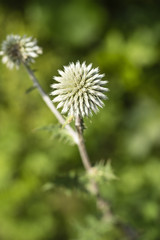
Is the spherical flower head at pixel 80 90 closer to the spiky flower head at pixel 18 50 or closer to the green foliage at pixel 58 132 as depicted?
the green foliage at pixel 58 132

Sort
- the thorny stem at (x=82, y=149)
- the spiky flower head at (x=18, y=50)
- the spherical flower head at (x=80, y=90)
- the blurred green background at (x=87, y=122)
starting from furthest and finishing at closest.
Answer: the blurred green background at (x=87, y=122) < the spiky flower head at (x=18, y=50) < the thorny stem at (x=82, y=149) < the spherical flower head at (x=80, y=90)

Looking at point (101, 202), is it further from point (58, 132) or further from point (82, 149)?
point (58, 132)

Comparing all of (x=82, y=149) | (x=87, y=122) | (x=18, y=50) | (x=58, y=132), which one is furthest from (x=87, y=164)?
(x=87, y=122)

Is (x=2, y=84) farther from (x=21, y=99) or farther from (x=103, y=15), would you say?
(x=103, y=15)

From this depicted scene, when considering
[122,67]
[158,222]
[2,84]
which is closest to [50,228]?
[158,222]

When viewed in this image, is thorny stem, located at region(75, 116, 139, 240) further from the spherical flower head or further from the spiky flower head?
the spiky flower head

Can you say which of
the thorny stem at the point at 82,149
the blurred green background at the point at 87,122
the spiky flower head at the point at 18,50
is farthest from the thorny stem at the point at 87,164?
the blurred green background at the point at 87,122
